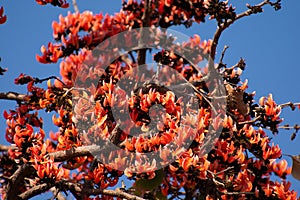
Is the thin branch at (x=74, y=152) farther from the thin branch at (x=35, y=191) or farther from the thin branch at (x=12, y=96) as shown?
the thin branch at (x=12, y=96)

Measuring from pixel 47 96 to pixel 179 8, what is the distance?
2.39 m

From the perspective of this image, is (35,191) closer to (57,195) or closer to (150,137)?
(57,195)

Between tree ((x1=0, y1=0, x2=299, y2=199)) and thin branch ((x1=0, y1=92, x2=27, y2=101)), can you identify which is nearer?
tree ((x1=0, y1=0, x2=299, y2=199))

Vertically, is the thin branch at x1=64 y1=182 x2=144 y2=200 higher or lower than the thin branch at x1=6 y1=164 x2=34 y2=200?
Answer: lower

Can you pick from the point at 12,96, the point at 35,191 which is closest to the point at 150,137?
the point at 35,191

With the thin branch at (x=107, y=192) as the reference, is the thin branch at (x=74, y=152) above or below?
above

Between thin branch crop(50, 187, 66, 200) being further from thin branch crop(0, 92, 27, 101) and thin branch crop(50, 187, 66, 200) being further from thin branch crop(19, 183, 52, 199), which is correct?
thin branch crop(0, 92, 27, 101)

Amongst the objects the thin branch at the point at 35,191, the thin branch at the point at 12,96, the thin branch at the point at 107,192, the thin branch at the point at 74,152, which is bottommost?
the thin branch at the point at 107,192

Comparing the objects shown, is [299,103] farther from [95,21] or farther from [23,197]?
[95,21]

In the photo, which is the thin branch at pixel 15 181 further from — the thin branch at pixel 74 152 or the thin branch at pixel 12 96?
the thin branch at pixel 12 96

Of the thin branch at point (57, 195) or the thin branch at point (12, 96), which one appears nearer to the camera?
the thin branch at point (57, 195)

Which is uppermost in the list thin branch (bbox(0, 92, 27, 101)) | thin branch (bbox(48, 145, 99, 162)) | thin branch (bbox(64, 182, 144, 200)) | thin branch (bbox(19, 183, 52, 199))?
thin branch (bbox(0, 92, 27, 101))

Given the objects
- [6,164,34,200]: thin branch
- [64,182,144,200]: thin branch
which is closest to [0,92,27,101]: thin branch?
[6,164,34,200]: thin branch

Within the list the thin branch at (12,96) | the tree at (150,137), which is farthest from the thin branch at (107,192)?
the thin branch at (12,96)
